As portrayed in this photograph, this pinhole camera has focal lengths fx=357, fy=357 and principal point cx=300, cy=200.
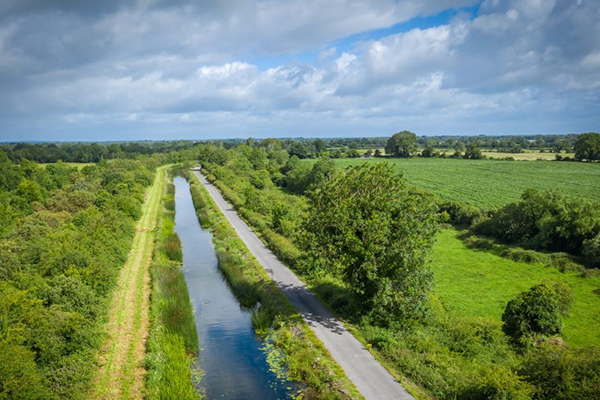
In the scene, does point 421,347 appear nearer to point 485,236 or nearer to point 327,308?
point 327,308

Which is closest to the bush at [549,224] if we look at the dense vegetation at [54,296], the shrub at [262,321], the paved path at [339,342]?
the paved path at [339,342]

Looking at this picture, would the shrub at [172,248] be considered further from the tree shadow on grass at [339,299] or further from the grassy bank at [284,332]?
the tree shadow on grass at [339,299]

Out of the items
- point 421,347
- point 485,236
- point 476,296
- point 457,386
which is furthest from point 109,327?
point 485,236

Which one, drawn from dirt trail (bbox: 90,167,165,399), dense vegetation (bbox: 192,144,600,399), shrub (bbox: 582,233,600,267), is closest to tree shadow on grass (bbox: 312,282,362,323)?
dense vegetation (bbox: 192,144,600,399)

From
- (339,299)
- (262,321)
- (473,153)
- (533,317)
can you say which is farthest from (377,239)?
(473,153)

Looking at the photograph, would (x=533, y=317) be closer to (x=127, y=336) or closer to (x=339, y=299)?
(x=339, y=299)

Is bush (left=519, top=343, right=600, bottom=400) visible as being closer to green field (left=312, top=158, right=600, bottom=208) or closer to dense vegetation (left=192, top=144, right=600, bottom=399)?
dense vegetation (left=192, top=144, right=600, bottom=399)
